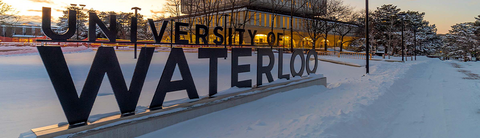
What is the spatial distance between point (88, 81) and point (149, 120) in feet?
3.92

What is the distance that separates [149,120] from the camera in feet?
15.4

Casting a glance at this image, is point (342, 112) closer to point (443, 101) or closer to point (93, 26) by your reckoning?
point (443, 101)

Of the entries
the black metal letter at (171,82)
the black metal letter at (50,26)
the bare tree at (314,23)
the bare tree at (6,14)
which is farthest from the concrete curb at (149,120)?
the bare tree at (6,14)

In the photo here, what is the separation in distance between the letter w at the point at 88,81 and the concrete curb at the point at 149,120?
1.02 ft

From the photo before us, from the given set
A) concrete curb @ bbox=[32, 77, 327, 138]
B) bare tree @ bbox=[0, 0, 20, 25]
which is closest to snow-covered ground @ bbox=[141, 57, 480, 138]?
concrete curb @ bbox=[32, 77, 327, 138]

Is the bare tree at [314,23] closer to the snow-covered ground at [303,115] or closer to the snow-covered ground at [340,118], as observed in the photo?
the snow-covered ground at [303,115]

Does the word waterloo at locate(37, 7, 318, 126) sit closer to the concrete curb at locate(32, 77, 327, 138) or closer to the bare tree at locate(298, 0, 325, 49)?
the concrete curb at locate(32, 77, 327, 138)

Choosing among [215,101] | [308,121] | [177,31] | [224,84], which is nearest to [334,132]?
[308,121]

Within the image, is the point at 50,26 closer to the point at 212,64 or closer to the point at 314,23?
the point at 212,64

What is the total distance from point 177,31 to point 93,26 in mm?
1817

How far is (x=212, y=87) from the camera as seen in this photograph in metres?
6.43

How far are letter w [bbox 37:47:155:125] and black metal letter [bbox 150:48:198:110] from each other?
1.32ft

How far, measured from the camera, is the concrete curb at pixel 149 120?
3844mm

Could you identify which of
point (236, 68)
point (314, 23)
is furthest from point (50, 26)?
point (314, 23)
